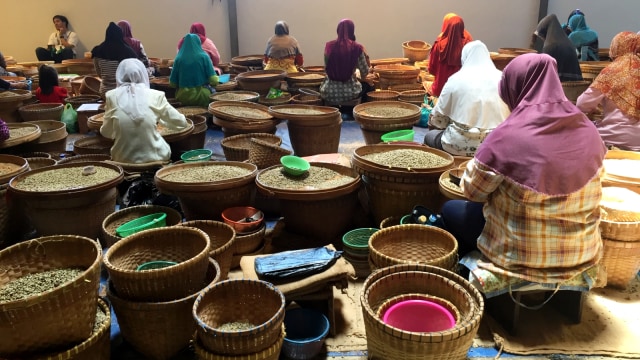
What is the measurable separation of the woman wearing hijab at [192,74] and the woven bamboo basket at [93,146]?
51.9 inches

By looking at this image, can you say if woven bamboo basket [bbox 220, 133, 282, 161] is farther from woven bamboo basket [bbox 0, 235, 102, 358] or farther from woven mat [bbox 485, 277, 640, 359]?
woven mat [bbox 485, 277, 640, 359]

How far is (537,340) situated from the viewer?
7.16 ft

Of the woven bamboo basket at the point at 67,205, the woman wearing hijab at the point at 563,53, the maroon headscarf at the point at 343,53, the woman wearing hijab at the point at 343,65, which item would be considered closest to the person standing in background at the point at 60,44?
the woman wearing hijab at the point at 343,65

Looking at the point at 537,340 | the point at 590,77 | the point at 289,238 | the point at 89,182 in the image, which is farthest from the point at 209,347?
the point at 590,77

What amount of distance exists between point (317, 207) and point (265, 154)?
876mm

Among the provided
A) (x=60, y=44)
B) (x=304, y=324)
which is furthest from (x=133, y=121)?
(x=60, y=44)

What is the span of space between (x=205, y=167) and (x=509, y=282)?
2108 millimetres

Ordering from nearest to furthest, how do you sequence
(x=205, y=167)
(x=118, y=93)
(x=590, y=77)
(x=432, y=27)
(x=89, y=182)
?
(x=89, y=182) < (x=205, y=167) < (x=118, y=93) < (x=590, y=77) < (x=432, y=27)

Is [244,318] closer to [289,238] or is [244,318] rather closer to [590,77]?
[289,238]

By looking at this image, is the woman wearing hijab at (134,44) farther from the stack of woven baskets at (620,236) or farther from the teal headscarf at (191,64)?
the stack of woven baskets at (620,236)

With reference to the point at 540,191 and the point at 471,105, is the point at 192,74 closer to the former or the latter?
the point at 471,105

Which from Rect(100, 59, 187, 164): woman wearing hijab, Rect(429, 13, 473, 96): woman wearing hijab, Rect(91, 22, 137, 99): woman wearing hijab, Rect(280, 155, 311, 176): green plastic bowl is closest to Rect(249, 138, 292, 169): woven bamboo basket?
Rect(280, 155, 311, 176): green plastic bowl

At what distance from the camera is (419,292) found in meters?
2.15

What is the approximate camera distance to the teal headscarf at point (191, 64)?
5.45 m
